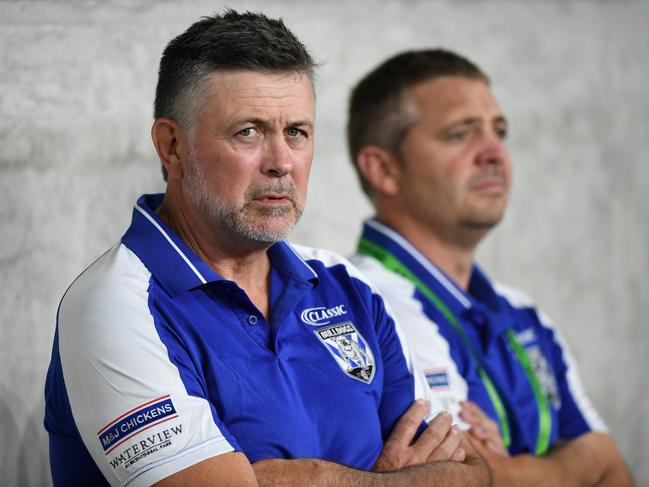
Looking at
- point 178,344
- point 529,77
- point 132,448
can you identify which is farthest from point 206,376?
point 529,77

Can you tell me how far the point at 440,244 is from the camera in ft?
9.04

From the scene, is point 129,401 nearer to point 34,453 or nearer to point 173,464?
point 173,464

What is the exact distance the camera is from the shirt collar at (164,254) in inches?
68.6

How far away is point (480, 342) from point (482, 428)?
344 millimetres

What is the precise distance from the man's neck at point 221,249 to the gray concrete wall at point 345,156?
21.0 inches

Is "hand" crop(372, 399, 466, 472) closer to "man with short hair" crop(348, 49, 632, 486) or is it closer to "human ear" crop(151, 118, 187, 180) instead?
"man with short hair" crop(348, 49, 632, 486)

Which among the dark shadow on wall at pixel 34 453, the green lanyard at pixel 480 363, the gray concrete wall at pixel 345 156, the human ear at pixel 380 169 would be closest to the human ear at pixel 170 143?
the gray concrete wall at pixel 345 156

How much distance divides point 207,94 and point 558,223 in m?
2.58

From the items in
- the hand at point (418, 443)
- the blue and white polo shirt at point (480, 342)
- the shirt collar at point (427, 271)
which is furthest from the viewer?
the shirt collar at point (427, 271)

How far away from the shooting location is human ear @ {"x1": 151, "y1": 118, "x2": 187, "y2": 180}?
1840 mm

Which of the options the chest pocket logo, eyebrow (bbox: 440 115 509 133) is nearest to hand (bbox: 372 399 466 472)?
the chest pocket logo

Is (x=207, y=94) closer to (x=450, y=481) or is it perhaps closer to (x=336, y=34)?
Answer: (x=450, y=481)

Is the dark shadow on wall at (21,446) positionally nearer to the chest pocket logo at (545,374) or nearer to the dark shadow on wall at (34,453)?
the dark shadow on wall at (34,453)

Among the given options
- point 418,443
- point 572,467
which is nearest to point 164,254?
point 418,443
